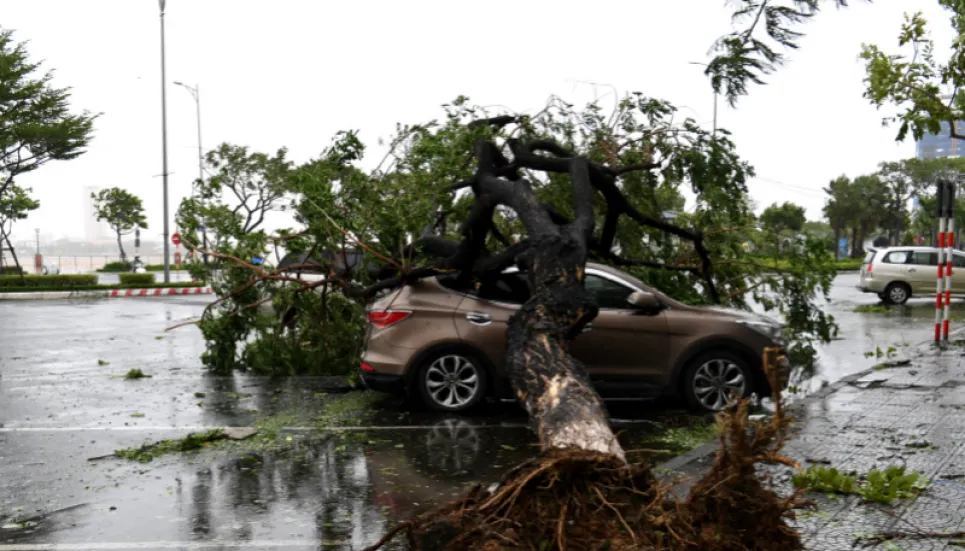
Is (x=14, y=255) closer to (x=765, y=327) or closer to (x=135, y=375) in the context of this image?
(x=135, y=375)

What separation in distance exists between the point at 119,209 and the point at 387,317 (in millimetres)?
62593

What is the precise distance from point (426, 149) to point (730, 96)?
357 centimetres

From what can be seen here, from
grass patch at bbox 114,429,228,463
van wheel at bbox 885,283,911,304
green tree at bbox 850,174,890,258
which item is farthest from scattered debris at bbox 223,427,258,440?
green tree at bbox 850,174,890,258

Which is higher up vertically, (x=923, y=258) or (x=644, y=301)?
(x=923, y=258)

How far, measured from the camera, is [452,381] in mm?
9242

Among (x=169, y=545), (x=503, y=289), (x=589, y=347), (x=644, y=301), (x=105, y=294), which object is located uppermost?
(x=503, y=289)

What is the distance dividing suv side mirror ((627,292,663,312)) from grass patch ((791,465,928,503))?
3.08 meters

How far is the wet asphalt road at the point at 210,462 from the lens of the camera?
5.57 metres

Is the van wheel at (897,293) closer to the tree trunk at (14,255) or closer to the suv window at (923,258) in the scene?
the suv window at (923,258)

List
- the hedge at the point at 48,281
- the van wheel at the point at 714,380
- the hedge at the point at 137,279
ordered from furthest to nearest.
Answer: the hedge at the point at 137,279
the hedge at the point at 48,281
the van wheel at the point at 714,380

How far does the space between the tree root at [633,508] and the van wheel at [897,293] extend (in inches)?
915

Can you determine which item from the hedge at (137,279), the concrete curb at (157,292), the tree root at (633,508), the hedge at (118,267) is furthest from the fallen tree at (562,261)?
the hedge at (118,267)

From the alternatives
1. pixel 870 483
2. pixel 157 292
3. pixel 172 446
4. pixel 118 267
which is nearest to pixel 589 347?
pixel 870 483

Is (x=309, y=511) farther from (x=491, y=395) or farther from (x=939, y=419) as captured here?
(x=939, y=419)
